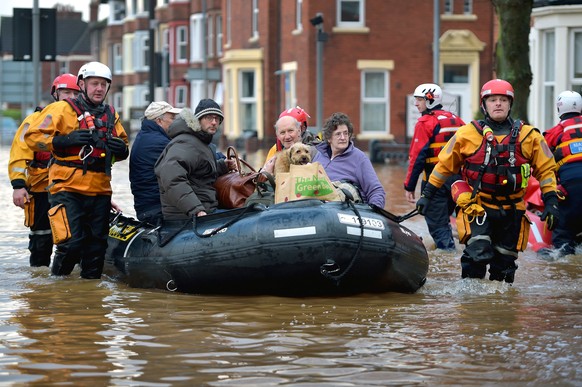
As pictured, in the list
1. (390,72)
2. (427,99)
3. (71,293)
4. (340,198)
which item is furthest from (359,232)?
(390,72)

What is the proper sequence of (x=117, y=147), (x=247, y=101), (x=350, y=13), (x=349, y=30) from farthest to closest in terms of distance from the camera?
1. (x=247, y=101)
2. (x=350, y=13)
3. (x=349, y=30)
4. (x=117, y=147)

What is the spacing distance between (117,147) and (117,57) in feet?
254

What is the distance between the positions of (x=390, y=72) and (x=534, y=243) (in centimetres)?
2761

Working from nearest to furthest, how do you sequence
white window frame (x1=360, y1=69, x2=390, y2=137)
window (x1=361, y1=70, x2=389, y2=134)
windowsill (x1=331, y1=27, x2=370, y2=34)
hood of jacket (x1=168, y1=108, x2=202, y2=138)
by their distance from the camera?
hood of jacket (x1=168, y1=108, x2=202, y2=138) → windowsill (x1=331, y1=27, x2=370, y2=34) → white window frame (x1=360, y1=69, x2=390, y2=137) → window (x1=361, y1=70, x2=389, y2=134)

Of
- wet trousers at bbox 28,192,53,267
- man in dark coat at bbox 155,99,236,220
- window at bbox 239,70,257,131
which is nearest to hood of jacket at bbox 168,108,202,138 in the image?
man in dark coat at bbox 155,99,236,220

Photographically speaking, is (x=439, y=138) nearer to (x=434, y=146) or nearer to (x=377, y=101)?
(x=434, y=146)

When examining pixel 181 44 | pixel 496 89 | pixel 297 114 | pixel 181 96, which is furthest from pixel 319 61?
pixel 181 96

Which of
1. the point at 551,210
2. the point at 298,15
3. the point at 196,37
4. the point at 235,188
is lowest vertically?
the point at 551,210

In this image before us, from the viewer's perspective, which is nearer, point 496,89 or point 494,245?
point 496,89

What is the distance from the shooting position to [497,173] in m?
11.3

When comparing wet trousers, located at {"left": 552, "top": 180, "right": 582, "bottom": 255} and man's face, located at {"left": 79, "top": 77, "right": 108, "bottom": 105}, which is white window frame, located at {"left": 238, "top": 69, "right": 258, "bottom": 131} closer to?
wet trousers, located at {"left": 552, "top": 180, "right": 582, "bottom": 255}

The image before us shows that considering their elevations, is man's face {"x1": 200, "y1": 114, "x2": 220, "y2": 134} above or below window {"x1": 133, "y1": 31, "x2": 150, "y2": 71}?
below

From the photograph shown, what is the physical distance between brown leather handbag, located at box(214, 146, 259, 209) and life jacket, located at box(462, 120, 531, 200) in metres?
1.96

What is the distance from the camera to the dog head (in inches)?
459
